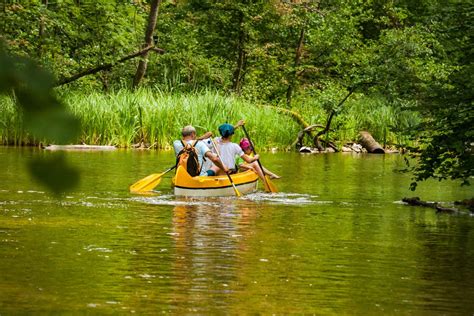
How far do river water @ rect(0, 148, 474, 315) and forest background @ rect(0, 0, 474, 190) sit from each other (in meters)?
1.80

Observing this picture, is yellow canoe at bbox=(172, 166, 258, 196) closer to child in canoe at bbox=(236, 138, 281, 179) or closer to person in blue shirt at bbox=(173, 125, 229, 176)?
person in blue shirt at bbox=(173, 125, 229, 176)

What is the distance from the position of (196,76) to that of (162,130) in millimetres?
8695

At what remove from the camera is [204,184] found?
1730 centimetres

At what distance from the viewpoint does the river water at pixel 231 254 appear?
7.29 metres

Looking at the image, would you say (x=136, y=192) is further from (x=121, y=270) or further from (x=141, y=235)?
(x=121, y=270)

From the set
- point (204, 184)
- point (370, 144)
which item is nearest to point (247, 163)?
point (204, 184)

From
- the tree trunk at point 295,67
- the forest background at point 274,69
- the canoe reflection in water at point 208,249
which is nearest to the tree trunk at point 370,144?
the forest background at point 274,69

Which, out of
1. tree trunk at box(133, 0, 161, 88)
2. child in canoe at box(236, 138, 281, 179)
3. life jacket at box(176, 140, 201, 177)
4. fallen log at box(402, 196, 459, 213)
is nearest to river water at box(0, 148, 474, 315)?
fallen log at box(402, 196, 459, 213)

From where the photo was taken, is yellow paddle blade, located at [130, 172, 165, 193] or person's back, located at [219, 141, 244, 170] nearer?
yellow paddle blade, located at [130, 172, 165, 193]

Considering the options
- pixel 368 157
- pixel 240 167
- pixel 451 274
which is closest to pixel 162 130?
pixel 368 157

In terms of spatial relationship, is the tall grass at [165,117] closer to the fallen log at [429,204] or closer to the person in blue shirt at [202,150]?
the person in blue shirt at [202,150]

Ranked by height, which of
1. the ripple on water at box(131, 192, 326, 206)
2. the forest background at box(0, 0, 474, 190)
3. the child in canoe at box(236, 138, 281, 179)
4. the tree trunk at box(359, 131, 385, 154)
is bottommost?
the ripple on water at box(131, 192, 326, 206)

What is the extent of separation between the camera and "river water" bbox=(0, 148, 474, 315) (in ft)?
23.9

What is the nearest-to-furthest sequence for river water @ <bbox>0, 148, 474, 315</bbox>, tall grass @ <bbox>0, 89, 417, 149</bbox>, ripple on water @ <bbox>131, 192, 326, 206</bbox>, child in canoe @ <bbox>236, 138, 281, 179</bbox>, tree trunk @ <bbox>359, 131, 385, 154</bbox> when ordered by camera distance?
river water @ <bbox>0, 148, 474, 315</bbox>
ripple on water @ <bbox>131, 192, 326, 206</bbox>
child in canoe @ <bbox>236, 138, 281, 179</bbox>
tall grass @ <bbox>0, 89, 417, 149</bbox>
tree trunk @ <bbox>359, 131, 385, 154</bbox>
